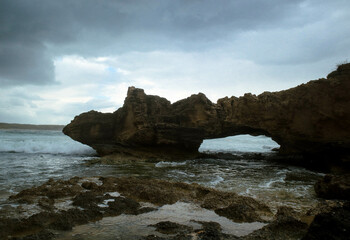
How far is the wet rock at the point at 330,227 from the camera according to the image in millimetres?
2363

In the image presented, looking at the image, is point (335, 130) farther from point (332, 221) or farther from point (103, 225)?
point (103, 225)

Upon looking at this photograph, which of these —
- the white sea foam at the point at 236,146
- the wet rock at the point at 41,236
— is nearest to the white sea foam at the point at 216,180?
the wet rock at the point at 41,236

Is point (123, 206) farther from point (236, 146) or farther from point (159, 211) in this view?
point (236, 146)

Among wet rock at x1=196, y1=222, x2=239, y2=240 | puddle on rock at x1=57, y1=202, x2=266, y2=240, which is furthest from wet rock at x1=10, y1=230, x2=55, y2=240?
wet rock at x1=196, y1=222, x2=239, y2=240

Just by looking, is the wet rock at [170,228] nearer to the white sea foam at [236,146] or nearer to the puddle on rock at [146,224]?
the puddle on rock at [146,224]

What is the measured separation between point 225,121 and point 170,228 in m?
10.6

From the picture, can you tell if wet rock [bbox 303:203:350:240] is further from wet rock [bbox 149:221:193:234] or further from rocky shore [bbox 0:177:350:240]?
wet rock [bbox 149:221:193:234]

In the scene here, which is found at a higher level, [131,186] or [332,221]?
[332,221]

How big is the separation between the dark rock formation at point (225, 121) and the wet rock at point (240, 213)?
726 centimetres

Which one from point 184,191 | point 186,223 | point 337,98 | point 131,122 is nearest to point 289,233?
point 186,223

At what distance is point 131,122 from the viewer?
48.9ft

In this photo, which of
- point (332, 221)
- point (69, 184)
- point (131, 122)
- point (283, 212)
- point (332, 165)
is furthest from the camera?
point (131, 122)

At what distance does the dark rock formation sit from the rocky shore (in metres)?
6.37

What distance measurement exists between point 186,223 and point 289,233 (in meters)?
1.41
